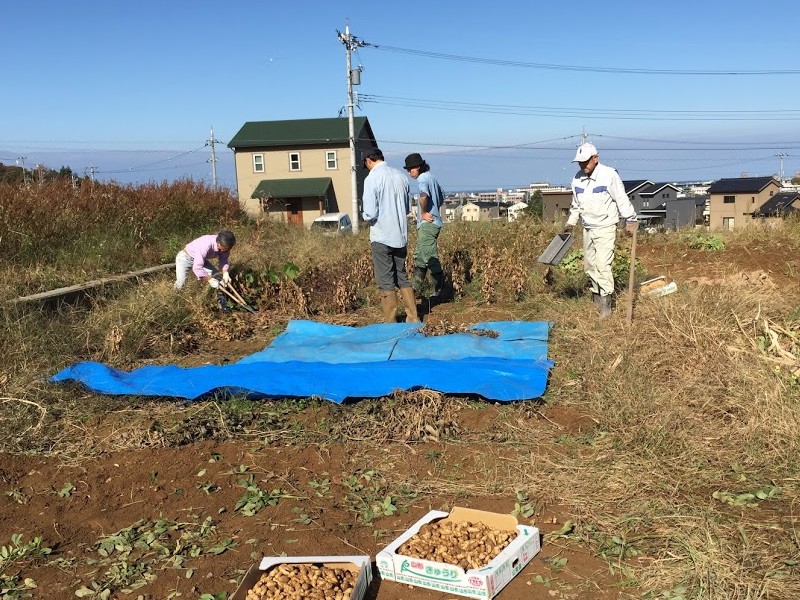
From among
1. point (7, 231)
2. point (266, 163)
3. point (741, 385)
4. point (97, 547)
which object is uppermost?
point (266, 163)

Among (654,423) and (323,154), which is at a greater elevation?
(323,154)

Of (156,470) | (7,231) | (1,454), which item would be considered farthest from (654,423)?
(7,231)

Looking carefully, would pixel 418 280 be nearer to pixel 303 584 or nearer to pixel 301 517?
pixel 301 517

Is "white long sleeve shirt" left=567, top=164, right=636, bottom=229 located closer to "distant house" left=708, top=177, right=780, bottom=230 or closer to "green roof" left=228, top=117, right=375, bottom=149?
"green roof" left=228, top=117, right=375, bottom=149

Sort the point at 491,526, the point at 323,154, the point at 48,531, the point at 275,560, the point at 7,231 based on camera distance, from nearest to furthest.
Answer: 1. the point at 275,560
2. the point at 491,526
3. the point at 48,531
4. the point at 7,231
5. the point at 323,154

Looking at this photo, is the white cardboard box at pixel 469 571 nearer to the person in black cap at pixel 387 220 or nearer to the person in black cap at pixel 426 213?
the person in black cap at pixel 387 220

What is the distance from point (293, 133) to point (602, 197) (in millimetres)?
34278

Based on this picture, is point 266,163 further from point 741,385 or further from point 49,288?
point 741,385

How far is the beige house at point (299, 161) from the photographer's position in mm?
37375

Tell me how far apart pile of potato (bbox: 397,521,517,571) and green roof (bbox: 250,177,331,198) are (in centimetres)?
3426

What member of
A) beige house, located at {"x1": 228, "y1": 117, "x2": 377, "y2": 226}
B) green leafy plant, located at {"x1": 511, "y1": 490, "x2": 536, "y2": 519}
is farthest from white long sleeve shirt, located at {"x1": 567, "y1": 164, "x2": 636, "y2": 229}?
beige house, located at {"x1": 228, "y1": 117, "x2": 377, "y2": 226}

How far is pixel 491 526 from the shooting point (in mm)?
2865

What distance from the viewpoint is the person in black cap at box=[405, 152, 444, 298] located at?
6.96 metres

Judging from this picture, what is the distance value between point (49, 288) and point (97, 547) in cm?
543
